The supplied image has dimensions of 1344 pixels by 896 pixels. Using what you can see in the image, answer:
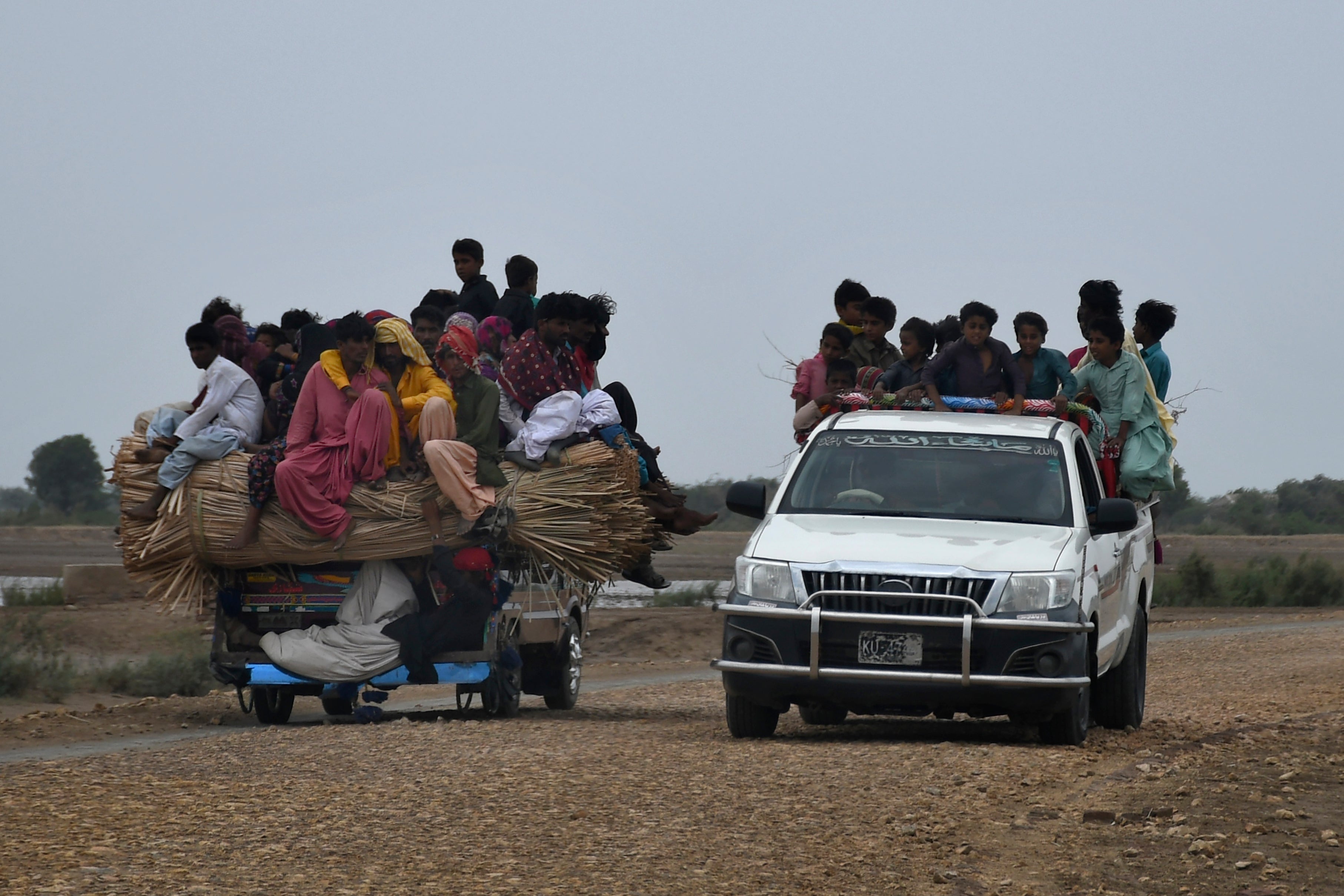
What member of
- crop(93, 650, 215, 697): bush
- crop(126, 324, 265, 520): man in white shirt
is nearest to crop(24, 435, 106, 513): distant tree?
crop(93, 650, 215, 697): bush

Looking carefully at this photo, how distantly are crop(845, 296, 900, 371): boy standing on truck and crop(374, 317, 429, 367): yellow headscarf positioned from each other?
3.13m

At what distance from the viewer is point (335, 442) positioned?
11.1 metres

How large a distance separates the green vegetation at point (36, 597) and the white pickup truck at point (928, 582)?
69.0ft

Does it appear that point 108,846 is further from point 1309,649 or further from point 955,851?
point 1309,649

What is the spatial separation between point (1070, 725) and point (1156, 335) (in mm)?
4053

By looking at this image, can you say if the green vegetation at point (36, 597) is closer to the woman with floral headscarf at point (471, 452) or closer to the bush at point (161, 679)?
the bush at point (161, 679)

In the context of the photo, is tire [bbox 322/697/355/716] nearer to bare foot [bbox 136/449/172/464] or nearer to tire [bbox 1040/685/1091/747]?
bare foot [bbox 136/449/172/464]

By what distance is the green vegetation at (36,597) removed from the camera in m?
28.5

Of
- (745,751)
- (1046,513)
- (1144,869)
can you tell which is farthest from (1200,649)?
(1144,869)

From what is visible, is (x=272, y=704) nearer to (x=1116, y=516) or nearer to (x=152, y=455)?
(x=152, y=455)

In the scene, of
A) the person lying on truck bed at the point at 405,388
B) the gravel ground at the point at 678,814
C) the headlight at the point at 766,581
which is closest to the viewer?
the gravel ground at the point at 678,814

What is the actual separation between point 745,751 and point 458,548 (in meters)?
3.08

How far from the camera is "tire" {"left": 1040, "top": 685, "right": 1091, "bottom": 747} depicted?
9219 mm

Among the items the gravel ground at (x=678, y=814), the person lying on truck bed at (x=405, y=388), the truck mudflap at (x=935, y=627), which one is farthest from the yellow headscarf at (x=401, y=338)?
the truck mudflap at (x=935, y=627)
